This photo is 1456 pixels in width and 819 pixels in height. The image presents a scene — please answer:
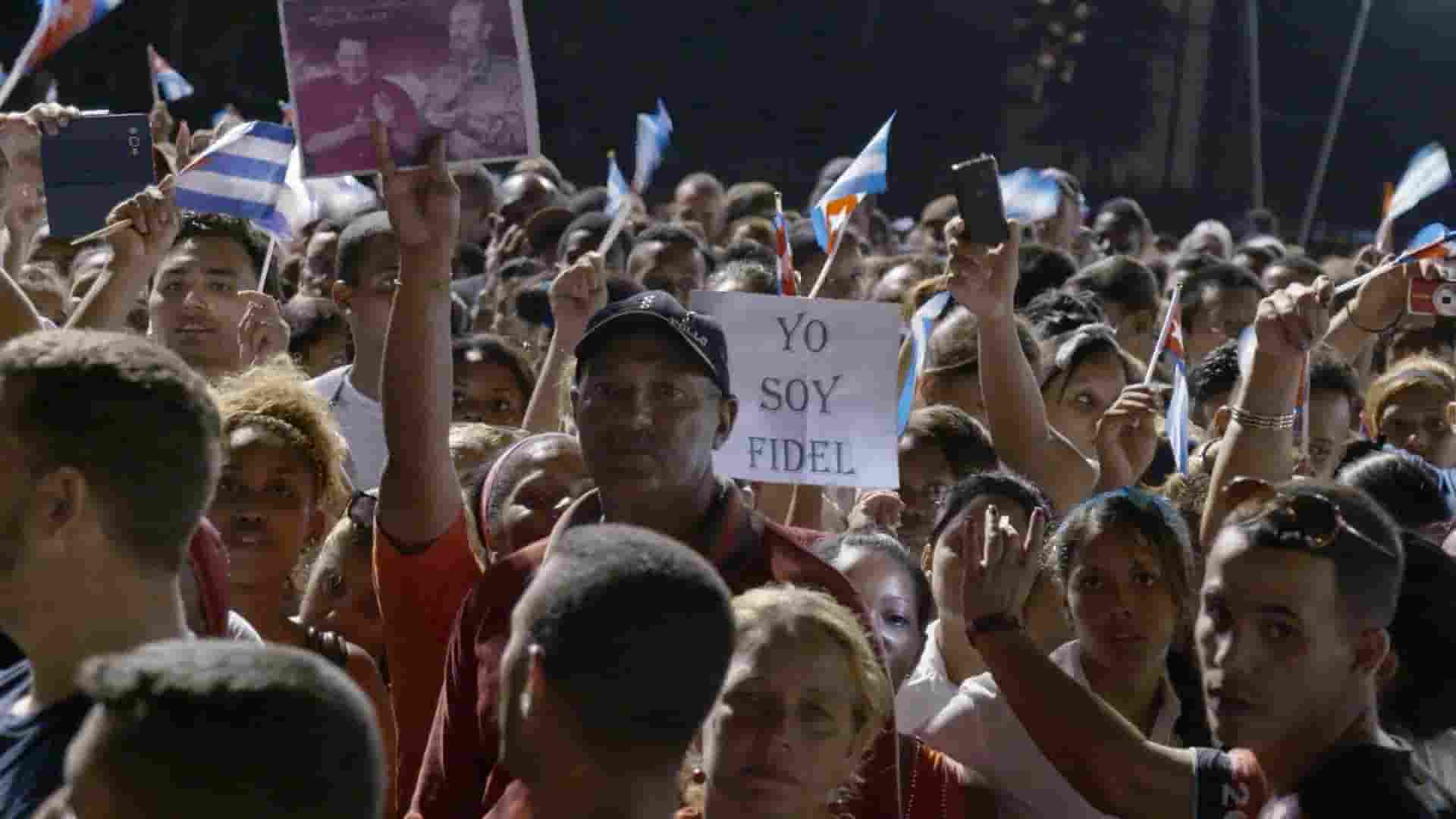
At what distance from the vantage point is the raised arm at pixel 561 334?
5.45m

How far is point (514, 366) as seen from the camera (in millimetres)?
6031

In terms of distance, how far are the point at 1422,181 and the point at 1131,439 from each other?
3.17 m

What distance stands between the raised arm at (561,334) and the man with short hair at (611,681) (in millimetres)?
2862

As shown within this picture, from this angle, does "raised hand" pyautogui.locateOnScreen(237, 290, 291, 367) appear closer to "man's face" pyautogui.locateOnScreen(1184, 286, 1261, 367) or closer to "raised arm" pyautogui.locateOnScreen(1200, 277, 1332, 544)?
"raised arm" pyautogui.locateOnScreen(1200, 277, 1332, 544)

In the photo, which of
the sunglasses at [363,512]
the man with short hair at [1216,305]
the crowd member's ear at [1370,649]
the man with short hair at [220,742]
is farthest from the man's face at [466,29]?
the man with short hair at [1216,305]

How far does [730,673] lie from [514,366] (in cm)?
292

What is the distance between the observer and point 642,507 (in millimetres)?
3703

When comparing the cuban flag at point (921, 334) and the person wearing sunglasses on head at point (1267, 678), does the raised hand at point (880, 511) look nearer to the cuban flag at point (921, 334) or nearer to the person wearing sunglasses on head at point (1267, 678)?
the cuban flag at point (921, 334)

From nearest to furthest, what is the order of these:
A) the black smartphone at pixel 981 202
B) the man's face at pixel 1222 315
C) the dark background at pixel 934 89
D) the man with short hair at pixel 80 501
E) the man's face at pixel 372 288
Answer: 1. the man with short hair at pixel 80 501
2. the black smartphone at pixel 981 202
3. the man's face at pixel 372 288
4. the man's face at pixel 1222 315
5. the dark background at pixel 934 89

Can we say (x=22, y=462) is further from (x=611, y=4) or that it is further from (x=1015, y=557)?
(x=611, y=4)

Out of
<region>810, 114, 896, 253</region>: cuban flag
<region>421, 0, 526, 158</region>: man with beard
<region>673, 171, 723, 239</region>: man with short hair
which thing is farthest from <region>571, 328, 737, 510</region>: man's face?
<region>673, 171, 723, 239</region>: man with short hair

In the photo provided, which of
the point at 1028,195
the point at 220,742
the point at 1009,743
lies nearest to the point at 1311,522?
the point at 1009,743

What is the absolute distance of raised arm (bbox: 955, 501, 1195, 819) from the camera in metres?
3.50

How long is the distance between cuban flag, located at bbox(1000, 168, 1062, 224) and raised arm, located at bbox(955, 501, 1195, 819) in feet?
19.3
